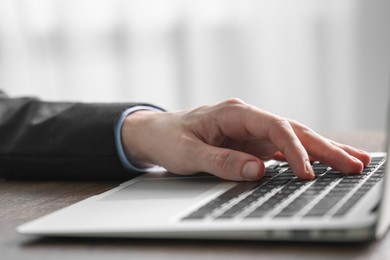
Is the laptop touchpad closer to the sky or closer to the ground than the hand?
closer to the ground

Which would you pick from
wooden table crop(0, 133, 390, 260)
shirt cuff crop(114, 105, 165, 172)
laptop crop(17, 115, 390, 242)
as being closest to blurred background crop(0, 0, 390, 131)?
shirt cuff crop(114, 105, 165, 172)

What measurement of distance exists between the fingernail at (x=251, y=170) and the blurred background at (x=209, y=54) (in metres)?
1.85

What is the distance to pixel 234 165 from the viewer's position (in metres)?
0.85

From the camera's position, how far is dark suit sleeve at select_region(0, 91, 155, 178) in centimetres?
104

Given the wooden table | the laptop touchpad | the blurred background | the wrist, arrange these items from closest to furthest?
the wooden table → the laptop touchpad → the wrist → the blurred background

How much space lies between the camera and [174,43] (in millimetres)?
2912

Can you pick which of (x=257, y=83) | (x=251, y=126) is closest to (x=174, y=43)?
(x=257, y=83)

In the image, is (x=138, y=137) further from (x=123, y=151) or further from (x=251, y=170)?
(x=251, y=170)

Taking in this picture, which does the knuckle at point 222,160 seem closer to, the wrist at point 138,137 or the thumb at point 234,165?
the thumb at point 234,165

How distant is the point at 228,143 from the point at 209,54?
6.10 feet

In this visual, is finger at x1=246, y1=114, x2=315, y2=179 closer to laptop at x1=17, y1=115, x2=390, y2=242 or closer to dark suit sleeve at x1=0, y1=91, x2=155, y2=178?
laptop at x1=17, y1=115, x2=390, y2=242

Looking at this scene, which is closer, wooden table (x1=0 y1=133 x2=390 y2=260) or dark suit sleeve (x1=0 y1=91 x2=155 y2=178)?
wooden table (x1=0 y1=133 x2=390 y2=260)

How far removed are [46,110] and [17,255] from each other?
0.53 meters

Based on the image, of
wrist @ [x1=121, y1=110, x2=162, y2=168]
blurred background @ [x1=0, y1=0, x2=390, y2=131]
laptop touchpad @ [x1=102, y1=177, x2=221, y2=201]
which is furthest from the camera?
blurred background @ [x1=0, y1=0, x2=390, y2=131]
